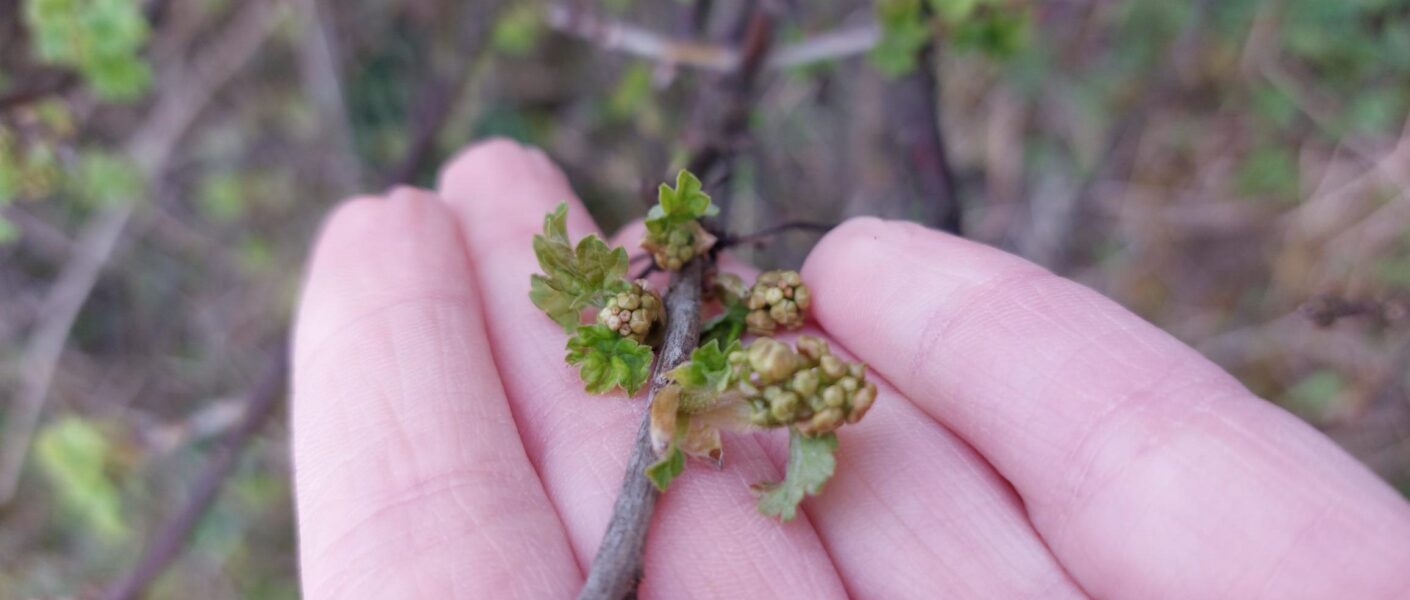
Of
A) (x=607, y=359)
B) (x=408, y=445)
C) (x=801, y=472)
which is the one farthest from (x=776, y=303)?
(x=408, y=445)

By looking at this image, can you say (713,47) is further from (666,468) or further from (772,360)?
(666,468)

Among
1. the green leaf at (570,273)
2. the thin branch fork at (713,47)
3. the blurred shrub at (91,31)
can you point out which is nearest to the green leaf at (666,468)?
the green leaf at (570,273)

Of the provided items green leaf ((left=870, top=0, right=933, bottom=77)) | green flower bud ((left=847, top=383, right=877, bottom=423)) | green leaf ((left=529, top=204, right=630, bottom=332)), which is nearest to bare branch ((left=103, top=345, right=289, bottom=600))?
green leaf ((left=529, top=204, right=630, bottom=332))

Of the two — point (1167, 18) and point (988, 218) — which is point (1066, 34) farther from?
point (988, 218)

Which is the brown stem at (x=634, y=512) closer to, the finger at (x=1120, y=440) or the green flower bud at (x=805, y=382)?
the green flower bud at (x=805, y=382)

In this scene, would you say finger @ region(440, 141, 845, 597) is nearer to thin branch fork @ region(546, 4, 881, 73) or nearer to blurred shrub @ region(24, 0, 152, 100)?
thin branch fork @ region(546, 4, 881, 73)

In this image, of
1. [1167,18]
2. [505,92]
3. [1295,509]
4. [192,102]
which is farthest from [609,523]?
[1167,18]

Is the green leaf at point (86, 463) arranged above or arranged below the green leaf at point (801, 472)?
above
